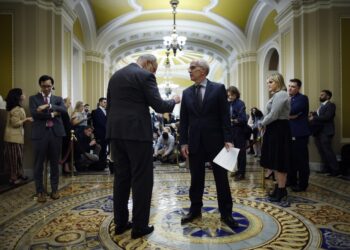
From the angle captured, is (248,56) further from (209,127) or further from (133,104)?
(133,104)

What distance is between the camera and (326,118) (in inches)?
219

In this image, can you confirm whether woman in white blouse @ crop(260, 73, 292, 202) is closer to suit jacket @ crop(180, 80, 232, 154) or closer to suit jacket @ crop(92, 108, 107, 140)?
suit jacket @ crop(180, 80, 232, 154)

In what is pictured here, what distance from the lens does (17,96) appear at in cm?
502

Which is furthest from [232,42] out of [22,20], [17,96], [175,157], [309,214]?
[309,214]

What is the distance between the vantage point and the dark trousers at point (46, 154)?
3.74m

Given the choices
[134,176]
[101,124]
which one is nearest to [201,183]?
[134,176]

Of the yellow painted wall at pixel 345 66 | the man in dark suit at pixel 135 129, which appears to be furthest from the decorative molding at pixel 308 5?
the man in dark suit at pixel 135 129

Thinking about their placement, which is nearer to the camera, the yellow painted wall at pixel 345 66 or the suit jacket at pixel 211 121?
the suit jacket at pixel 211 121

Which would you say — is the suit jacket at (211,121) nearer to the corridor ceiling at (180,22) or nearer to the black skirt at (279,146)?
the black skirt at (279,146)

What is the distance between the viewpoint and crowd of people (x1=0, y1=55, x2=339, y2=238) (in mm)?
2504

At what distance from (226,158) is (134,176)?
0.82m

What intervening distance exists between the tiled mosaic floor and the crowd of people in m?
0.17

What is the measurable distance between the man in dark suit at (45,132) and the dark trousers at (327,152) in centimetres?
456

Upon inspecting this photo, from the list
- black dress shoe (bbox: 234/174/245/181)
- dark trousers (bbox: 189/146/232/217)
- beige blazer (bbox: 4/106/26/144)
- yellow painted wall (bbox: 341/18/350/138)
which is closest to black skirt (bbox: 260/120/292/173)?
dark trousers (bbox: 189/146/232/217)
